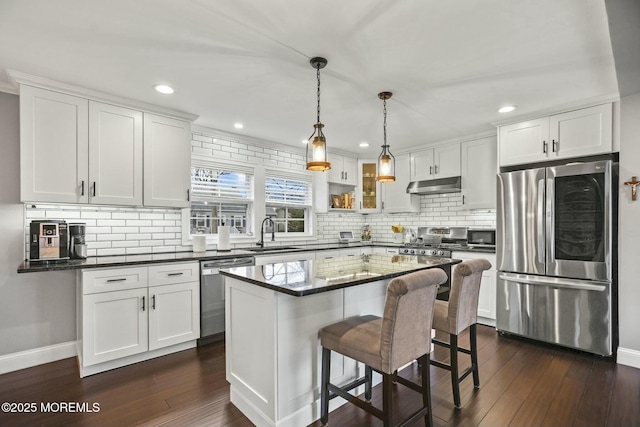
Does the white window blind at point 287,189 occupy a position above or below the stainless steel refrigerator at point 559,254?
above

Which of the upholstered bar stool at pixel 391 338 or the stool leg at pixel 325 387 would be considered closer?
the upholstered bar stool at pixel 391 338

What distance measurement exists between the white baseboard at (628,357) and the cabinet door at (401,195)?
9.46 feet

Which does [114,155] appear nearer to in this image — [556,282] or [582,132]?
[556,282]

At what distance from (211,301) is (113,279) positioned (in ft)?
3.09

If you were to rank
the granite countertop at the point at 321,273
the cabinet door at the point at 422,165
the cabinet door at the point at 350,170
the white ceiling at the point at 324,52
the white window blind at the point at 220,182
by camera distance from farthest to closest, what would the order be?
the cabinet door at the point at 350,170
the cabinet door at the point at 422,165
the white window blind at the point at 220,182
the white ceiling at the point at 324,52
the granite countertop at the point at 321,273

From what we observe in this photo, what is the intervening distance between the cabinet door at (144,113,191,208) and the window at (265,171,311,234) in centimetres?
134

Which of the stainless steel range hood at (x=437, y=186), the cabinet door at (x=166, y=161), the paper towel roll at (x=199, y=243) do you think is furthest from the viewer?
the stainless steel range hood at (x=437, y=186)

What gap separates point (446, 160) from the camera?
4.65 meters

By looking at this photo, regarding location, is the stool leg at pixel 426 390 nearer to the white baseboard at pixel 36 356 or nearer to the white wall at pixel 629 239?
the white wall at pixel 629 239

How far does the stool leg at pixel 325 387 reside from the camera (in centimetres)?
194

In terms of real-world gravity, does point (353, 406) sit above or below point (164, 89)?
below

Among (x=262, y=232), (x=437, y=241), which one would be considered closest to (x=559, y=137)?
(x=437, y=241)

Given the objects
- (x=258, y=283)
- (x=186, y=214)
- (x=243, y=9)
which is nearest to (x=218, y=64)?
(x=243, y=9)

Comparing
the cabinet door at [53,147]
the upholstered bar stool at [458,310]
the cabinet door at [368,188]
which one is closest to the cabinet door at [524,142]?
the upholstered bar stool at [458,310]
